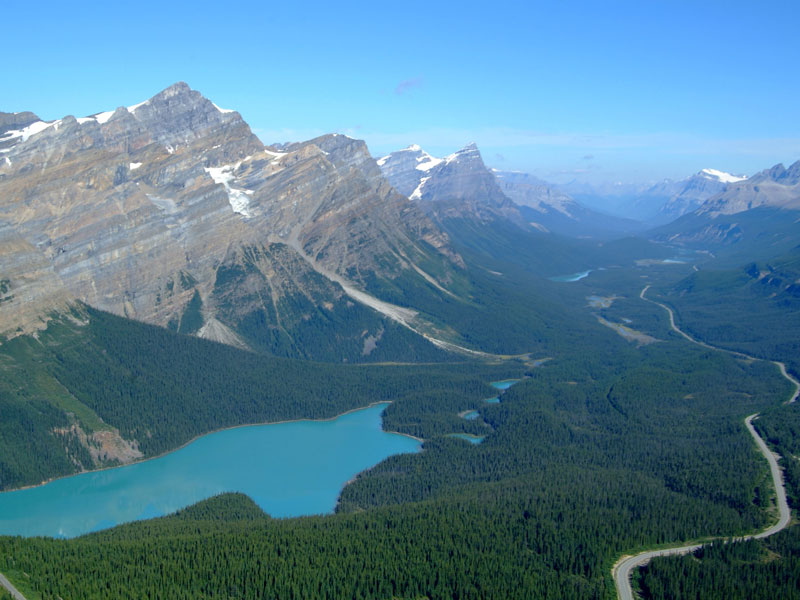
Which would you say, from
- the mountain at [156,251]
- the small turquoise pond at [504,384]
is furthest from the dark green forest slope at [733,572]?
the mountain at [156,251]

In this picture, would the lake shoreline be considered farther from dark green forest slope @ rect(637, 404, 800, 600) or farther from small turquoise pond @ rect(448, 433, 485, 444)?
dark green forest slope @ rect(637, 404, 800, 600)

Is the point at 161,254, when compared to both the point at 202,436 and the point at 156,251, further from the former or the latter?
the point at 202,436

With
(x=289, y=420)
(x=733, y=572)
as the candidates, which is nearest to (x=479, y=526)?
(x=733, y=572)

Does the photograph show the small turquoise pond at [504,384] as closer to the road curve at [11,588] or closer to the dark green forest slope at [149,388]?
the dark green forest slope at [149,388]

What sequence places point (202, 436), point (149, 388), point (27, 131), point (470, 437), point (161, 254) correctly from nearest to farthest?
point (202, 436) → point (470, 437) → point (149, 388) → point (161, 254) → point (27, 131)

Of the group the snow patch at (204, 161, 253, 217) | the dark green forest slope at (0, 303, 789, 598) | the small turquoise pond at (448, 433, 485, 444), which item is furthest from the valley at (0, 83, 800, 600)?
the snow patch at (204, 161, 253, 217)

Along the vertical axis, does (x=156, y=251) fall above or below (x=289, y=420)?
above

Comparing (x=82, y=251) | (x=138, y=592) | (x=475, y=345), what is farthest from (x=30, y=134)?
(x=138, y=592)
